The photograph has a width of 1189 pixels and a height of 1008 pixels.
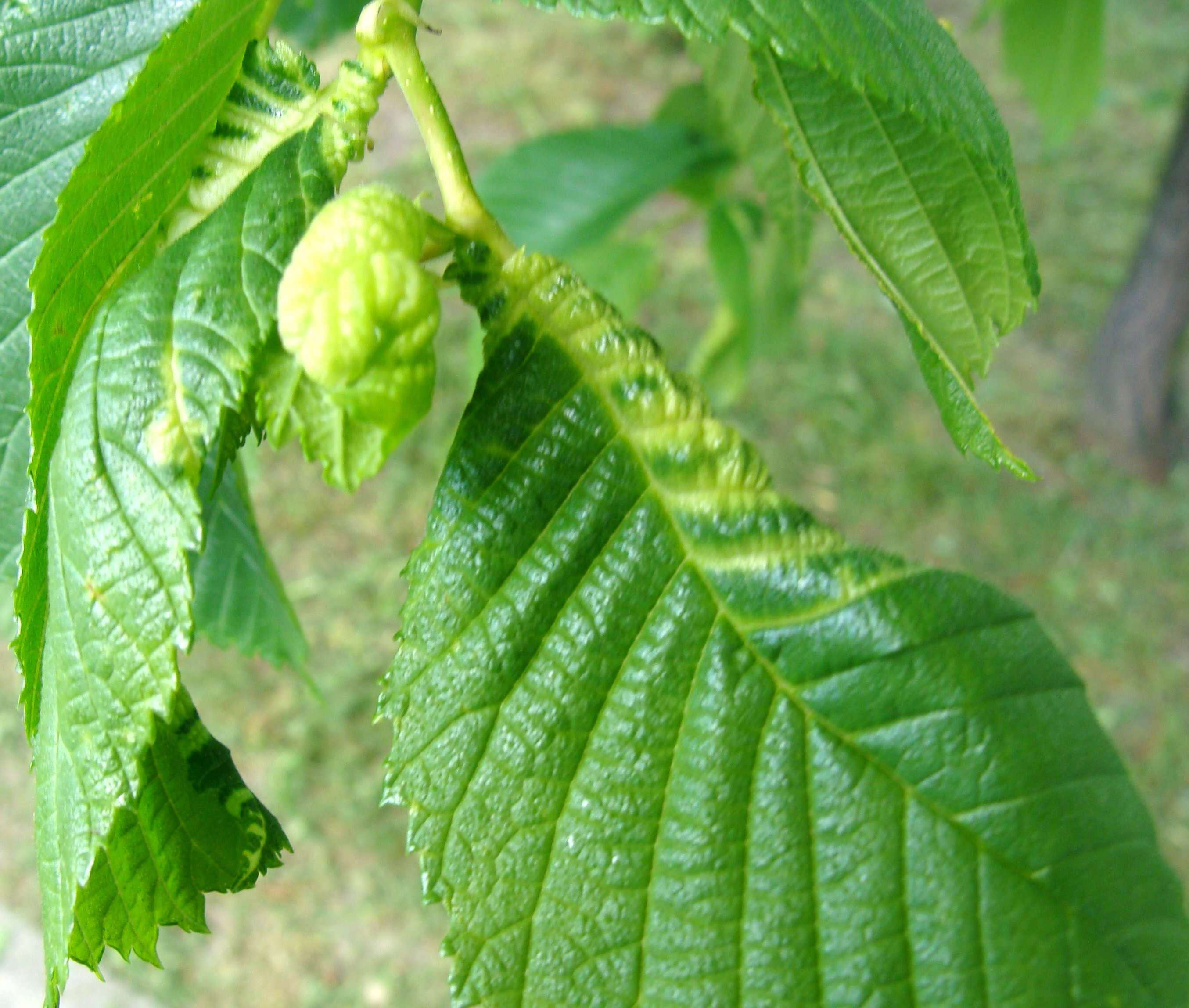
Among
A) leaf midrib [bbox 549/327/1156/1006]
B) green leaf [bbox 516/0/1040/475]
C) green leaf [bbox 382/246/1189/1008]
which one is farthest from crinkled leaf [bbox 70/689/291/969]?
green leaf [bbox 516/0/1040/475]

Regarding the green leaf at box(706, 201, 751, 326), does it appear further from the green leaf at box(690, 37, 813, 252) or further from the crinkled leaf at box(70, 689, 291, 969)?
the crinkled leaf at box(70, 689, 291, 969)

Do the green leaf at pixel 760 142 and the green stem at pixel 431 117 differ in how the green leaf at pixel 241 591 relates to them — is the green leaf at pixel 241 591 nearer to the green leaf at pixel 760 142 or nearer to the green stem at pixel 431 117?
the green stem at pixel 431 117

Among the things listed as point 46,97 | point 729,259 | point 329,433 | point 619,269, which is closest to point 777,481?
point 619,269

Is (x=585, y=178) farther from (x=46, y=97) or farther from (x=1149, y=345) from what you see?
(x=1149, y=345)

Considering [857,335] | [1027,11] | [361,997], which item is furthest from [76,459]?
[857,335]

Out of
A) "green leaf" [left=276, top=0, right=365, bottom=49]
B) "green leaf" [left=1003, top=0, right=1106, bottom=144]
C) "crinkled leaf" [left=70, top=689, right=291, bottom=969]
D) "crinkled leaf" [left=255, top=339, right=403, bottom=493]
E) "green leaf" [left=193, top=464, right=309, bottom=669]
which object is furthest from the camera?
"green leaf" [left=1003, top=0, right=1106, bottom=144]

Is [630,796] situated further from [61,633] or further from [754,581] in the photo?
[61,633]

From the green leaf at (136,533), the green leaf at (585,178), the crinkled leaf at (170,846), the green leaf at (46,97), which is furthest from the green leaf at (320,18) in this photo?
the crinkled leaf at (170,846)
